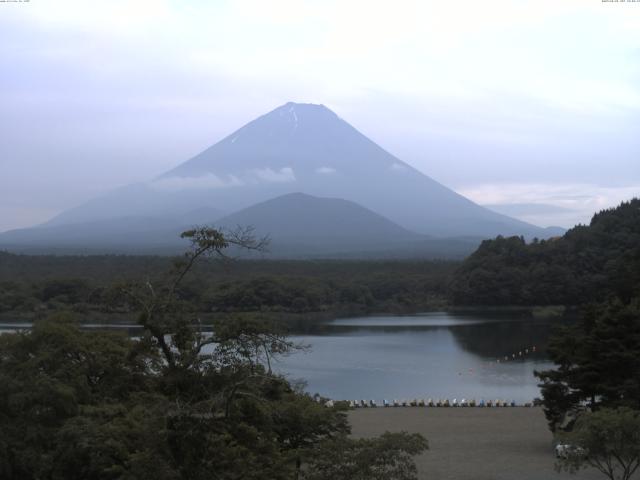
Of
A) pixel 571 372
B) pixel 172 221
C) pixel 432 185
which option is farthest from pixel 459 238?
pixel 571 372

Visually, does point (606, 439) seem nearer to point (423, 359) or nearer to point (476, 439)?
point (476, 439)

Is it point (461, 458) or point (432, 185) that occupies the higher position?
point (432, 185)

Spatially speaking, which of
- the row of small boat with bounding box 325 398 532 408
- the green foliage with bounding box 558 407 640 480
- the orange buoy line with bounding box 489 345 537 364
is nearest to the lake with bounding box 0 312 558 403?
the orange buoy line with bounding box 489 345 537 364

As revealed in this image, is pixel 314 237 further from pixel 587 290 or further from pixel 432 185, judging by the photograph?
pixel 587 290

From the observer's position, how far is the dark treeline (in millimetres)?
37906

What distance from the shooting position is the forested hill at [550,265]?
41.8 metres

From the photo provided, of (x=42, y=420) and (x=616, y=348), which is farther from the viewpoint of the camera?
(x=616, y=348)

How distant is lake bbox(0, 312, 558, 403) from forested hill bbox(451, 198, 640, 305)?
5867 mm

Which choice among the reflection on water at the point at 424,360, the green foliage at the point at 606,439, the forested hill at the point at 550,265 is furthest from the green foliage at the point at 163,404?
the forested hill at the point at 550,265

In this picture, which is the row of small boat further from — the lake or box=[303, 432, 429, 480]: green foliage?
box=[303, 432, 429, 480]: green foliage

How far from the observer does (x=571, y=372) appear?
12031 mm

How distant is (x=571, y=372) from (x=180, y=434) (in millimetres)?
8329

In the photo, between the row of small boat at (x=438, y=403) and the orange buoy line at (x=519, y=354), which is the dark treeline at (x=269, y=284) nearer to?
the orange buoy line at (x=519, y=354)

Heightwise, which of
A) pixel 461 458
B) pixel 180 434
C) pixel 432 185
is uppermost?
pixel 432 185
